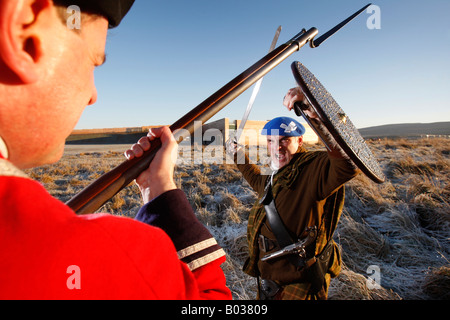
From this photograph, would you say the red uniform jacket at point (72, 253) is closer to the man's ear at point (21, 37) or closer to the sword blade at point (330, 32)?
the man's ear at point (21, 37)

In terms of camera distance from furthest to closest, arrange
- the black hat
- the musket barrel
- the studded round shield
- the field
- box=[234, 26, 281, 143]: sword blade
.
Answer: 1. the field
2. box=[234, 26, 281, 143]: sword blade
3. the studded round shield
4. the musket barrel
5. the black hat

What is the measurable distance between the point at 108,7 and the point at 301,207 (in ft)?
7.77

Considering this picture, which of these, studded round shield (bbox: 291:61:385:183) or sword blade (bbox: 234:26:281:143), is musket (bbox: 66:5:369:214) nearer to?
studded round shield (bbox: 291:61:385:183)

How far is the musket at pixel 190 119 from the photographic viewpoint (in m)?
1.18

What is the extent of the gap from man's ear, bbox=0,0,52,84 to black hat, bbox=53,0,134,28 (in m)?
0.07

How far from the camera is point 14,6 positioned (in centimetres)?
53

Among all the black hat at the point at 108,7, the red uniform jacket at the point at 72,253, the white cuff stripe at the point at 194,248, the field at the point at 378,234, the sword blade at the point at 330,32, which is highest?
the sword blade at the point at 330,32

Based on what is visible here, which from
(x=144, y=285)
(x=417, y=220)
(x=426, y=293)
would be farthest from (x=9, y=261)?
(x=417, y=220)

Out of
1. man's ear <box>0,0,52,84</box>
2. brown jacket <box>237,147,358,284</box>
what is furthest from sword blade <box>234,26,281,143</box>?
man's ear <box>0,0,52,84</box>

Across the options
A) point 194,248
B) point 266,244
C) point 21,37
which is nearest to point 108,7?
point 21,37

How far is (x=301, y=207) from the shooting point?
2.55m

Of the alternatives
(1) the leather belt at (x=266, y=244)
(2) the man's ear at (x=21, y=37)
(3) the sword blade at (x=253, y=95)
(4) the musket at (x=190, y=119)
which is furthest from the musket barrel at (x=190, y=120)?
(1) the leather belt at (x=266, y=244)

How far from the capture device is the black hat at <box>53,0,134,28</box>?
27.3 inches

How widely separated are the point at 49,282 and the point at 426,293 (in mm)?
4721
